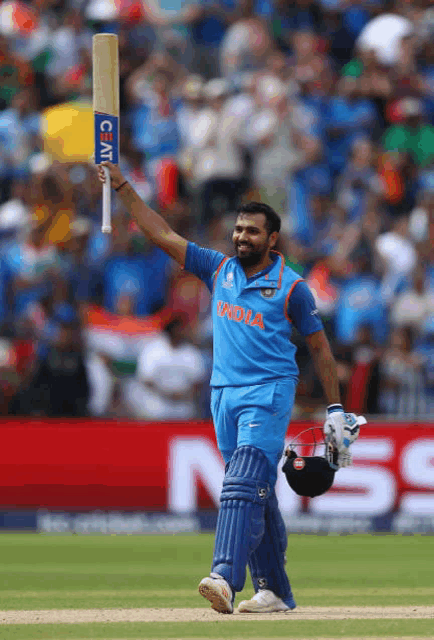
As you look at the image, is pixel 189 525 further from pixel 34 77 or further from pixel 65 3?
pixel 65 3

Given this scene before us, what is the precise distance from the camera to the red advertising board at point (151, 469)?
1406cm

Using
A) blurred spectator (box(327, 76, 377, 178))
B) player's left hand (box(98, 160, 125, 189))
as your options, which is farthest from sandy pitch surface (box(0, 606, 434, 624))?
blurred spectator (box(327, 76, 377, 178))

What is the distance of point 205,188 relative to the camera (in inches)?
627

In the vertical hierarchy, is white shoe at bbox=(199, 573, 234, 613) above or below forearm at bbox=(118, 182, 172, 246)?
below

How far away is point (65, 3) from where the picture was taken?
1825cm

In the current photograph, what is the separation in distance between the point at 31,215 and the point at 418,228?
160 inches

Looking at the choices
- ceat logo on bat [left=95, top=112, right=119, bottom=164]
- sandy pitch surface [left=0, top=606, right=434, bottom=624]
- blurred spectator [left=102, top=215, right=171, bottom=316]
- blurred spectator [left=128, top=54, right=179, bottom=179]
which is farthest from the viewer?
blurred spectator [left=128, top=54, right=179, bottom=179]

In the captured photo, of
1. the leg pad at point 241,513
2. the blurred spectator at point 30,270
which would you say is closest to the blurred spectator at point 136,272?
the blurred spectator at point 30,270

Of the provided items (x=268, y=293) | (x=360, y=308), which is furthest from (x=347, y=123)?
(x=268, y=293)

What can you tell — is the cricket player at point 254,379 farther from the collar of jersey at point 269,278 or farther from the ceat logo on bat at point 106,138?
the ceat logo on bat at point 106,138

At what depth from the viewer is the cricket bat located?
25.5 feet

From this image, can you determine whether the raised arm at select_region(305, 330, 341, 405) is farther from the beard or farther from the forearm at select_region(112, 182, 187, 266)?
the forearm at select_region(112, 182, 187, 266)

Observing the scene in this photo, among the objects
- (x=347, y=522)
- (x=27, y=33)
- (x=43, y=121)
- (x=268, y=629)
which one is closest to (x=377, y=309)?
(x=347, y=522)

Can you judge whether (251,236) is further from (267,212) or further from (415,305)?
(415,305)
